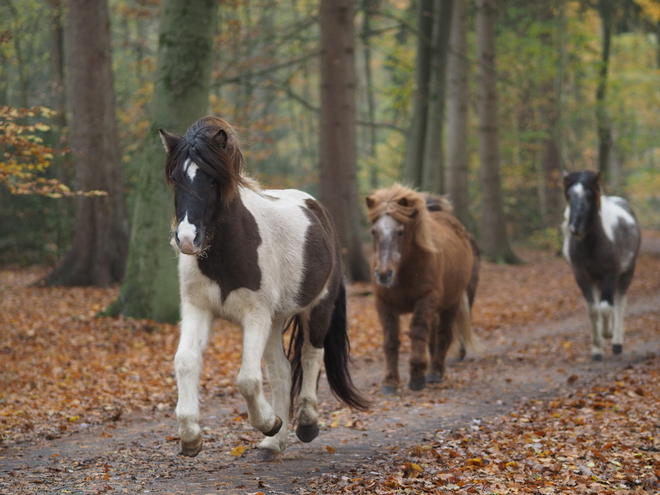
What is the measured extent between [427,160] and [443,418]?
13.5m

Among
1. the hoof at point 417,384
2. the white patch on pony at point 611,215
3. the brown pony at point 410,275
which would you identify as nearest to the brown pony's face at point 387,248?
the brown pony at point 410,275

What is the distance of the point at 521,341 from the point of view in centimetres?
1187

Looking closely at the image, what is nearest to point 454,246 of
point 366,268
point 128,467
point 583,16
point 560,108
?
point 128,467

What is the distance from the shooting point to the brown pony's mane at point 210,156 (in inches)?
180

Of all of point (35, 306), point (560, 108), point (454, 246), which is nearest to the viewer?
point (454, 246)

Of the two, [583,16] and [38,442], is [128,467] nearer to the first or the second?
[38,442]

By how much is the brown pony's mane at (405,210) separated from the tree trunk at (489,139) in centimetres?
1409

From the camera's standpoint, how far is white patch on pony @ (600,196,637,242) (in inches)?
419

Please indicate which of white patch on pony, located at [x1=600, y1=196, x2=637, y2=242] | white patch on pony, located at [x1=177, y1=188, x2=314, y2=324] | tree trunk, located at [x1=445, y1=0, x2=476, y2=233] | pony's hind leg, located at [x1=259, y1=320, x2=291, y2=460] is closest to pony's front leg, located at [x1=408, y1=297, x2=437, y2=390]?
pony's hind leg, located at [x1=259, y1=320, x2=291, y2=460]

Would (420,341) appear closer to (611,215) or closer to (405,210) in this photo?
(405,210)

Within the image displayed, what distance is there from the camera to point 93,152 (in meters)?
15.6

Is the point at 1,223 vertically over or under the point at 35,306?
over

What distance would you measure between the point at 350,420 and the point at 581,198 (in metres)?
5.03

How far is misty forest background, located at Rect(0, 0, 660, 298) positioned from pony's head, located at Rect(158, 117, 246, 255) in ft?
22.1
